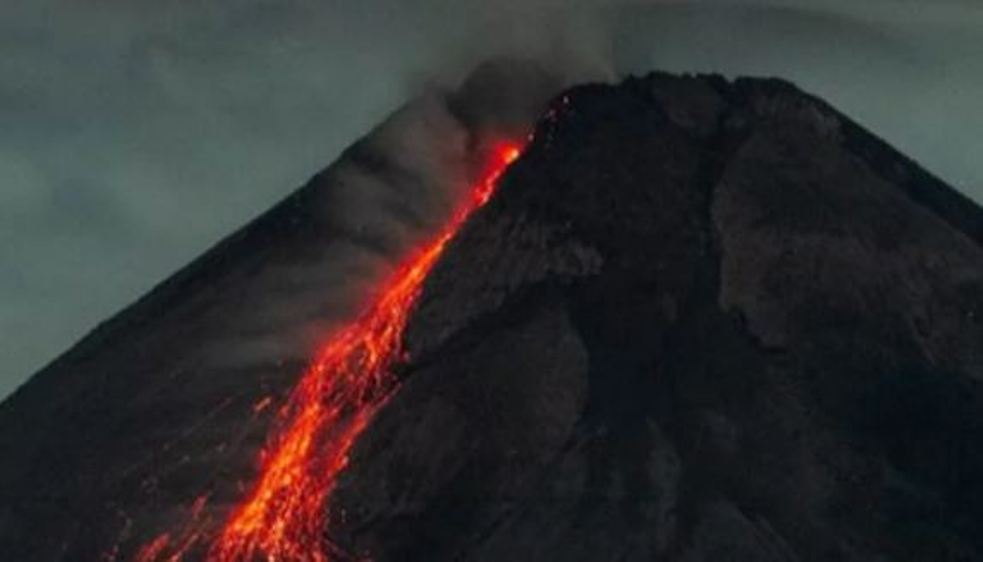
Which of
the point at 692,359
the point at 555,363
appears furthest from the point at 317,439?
the point at 692,359

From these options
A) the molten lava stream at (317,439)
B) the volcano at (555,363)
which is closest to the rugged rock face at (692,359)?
the volcano at (555,363)

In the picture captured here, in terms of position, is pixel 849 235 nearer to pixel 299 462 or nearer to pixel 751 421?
pixel 751 421

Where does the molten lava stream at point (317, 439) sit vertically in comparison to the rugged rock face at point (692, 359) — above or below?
above

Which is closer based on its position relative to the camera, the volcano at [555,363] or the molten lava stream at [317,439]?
the volcano at [555,363]

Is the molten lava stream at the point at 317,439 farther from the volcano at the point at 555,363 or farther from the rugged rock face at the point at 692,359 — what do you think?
the rugged rock face at the point at 692,359

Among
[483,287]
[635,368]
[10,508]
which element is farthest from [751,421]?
[10,508]

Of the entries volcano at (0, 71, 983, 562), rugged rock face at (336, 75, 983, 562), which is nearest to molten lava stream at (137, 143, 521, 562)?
volcano at (0, 71, 983, 562)
